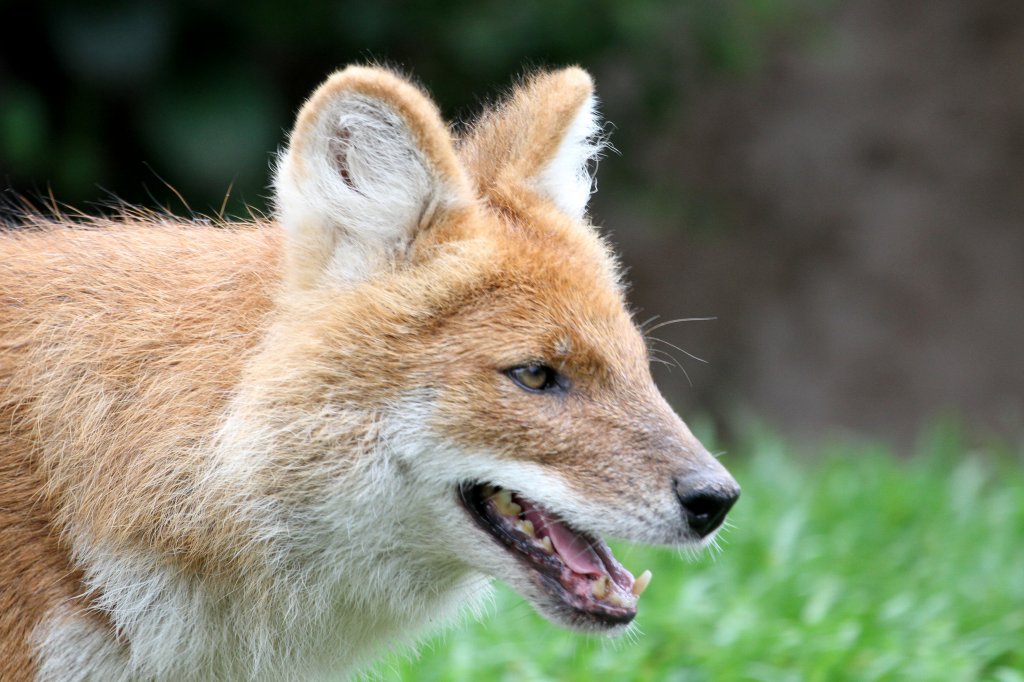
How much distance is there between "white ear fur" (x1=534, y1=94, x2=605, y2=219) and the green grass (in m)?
1.31

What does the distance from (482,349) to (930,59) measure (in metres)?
11.1

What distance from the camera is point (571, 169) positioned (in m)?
4.49

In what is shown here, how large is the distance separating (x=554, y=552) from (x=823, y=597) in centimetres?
241

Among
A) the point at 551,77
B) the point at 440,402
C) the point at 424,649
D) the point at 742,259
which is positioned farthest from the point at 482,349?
the point at 742,259

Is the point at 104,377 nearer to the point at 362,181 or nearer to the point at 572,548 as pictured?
the point at 362,181

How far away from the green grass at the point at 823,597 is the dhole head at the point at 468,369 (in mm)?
564

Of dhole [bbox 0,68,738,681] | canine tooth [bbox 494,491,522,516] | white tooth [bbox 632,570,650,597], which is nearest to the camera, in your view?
dhole [bbox 0,68,738,681]

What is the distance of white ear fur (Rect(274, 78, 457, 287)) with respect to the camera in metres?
3.81

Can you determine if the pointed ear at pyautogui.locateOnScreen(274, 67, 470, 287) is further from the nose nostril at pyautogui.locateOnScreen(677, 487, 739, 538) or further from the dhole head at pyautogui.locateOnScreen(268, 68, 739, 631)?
the nose nostril at pyautogui.locateOnScreen(677, 487, 739, 538)

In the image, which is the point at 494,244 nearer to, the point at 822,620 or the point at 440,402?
the point at 440,402

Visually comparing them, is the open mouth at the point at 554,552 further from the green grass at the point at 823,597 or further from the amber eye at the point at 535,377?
the green grass at the point at 823,597

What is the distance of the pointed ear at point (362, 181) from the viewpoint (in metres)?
3.77

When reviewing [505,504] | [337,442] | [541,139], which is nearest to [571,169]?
[541,139]

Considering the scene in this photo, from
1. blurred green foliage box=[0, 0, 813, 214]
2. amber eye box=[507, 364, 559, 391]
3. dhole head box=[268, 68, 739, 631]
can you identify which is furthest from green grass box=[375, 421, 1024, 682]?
blurred green foliage box=[0, 0, 813, 214]
